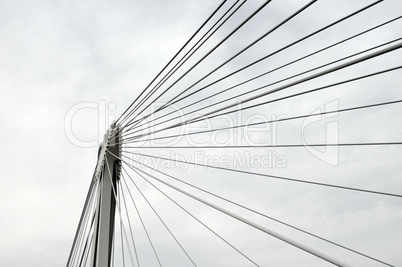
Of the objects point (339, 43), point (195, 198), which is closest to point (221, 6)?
point (339, 43)

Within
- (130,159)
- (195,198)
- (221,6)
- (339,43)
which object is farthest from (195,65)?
(130,159)

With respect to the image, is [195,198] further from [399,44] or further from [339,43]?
[399,44]

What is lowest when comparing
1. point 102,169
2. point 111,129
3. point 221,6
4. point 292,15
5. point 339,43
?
point 102,169

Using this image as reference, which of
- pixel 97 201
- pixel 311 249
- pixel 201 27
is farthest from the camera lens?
pixel 97 201

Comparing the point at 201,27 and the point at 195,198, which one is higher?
the point at 201,27

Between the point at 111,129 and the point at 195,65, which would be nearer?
A: the point at 195,65

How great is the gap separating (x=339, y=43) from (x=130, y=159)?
3870 millimetres

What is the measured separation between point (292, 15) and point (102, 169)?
173 inches

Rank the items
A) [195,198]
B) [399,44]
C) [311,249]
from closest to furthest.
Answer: [399,44] → [311,249] → [195,198]

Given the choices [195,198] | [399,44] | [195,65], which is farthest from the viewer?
[195,65]

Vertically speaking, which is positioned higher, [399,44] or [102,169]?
[399,44]

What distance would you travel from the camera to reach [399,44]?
181 centimetres

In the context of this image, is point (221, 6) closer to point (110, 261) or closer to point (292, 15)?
point (292, 15)

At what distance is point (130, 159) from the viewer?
19.2ft
